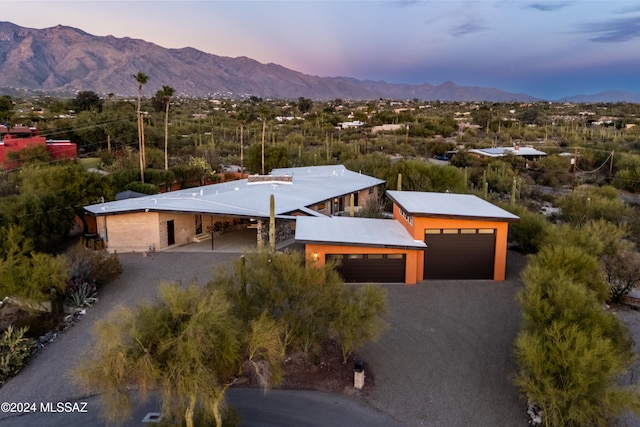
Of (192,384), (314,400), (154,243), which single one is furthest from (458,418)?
(154,243)

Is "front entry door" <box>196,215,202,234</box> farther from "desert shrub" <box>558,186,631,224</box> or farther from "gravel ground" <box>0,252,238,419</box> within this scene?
"desert shrub" <box>558,186,631,224</box>

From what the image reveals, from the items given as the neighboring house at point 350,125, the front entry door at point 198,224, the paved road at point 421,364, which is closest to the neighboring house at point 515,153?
the neighboring house at point 350,125

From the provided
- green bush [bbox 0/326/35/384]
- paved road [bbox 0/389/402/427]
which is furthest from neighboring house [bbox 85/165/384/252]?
paved road [bbox 0/389/402/427]

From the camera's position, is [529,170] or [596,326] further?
[529,170]

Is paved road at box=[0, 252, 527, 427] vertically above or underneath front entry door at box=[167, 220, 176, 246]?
underneath

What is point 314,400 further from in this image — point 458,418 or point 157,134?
point 157,134

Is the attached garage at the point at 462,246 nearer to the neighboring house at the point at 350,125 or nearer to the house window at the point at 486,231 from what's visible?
the house window at the point at 486,231
